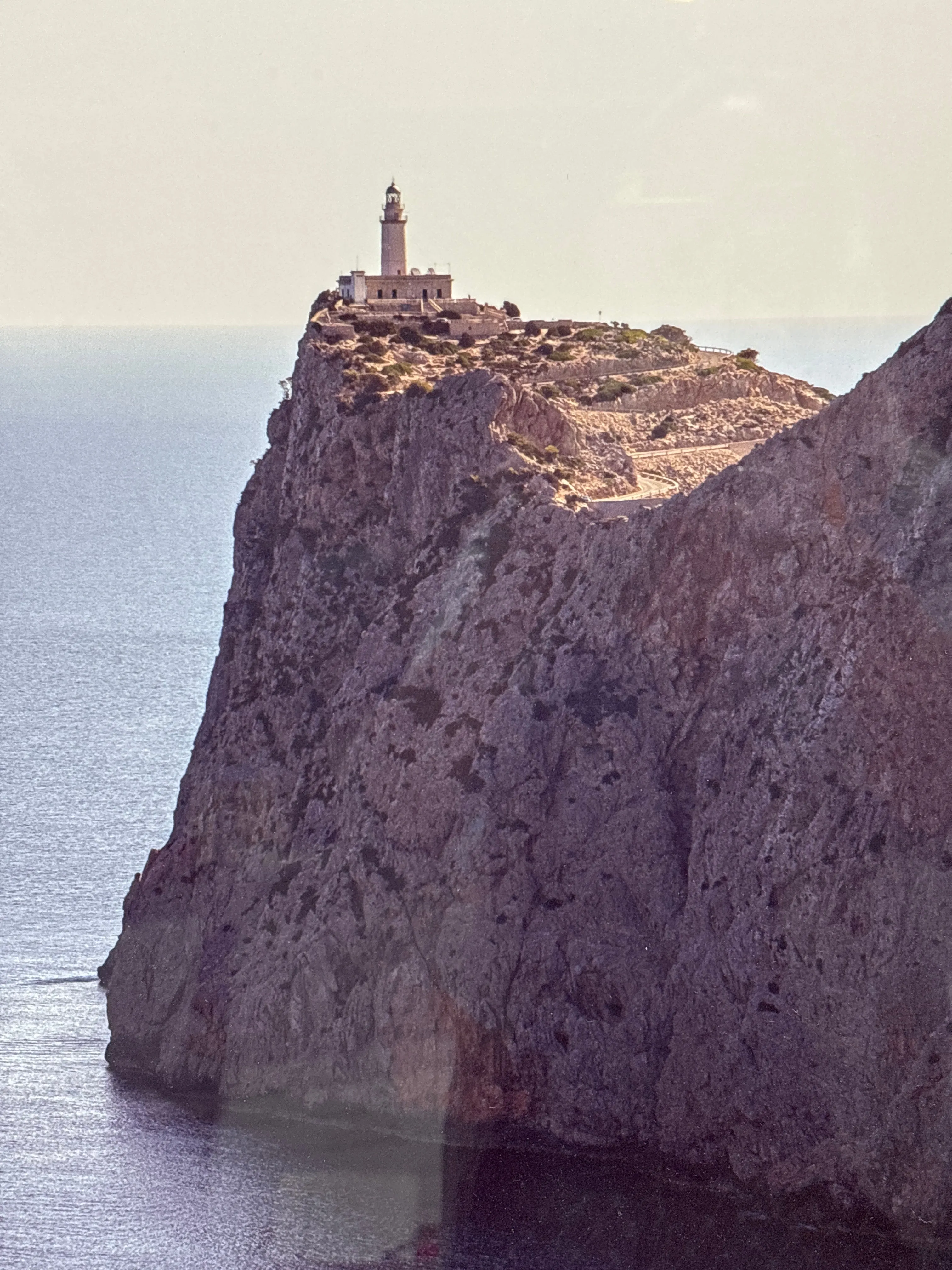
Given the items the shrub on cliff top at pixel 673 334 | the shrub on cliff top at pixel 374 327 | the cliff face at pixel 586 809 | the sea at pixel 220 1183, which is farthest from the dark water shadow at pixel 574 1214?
the shrub on cliff top at pixel 673 334

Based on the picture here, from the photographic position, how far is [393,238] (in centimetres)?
10538

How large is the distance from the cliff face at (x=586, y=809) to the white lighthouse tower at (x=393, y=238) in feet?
57.6

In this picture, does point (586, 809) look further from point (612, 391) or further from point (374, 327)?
point (374, 327)

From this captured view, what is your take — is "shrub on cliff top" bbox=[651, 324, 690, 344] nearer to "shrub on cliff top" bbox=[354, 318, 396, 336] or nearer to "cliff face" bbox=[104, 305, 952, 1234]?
"shrub on cliff top" bbox=[354, 318, 396, 336]

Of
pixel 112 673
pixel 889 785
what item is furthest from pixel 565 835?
pixel 112 673

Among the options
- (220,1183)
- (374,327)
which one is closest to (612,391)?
(374,327)

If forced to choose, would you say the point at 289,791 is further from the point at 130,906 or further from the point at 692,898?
the point at 692,898

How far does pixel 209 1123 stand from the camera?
258 feet

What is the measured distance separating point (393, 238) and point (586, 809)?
35119 mm

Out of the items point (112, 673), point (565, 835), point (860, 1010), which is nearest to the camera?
point (860, 1010)

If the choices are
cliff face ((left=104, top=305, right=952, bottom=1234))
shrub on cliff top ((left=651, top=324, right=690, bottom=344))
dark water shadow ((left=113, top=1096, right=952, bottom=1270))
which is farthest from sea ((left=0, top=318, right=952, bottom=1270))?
shrub on cliff top ((left=651, top=324, right=690, bottom=344))

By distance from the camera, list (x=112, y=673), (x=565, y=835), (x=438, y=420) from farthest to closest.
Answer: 1. (x=112, y=673)
2. (x=438, y=420)
3. (x=565, y=835)

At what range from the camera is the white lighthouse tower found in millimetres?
104938

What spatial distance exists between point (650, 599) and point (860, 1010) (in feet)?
43.6
